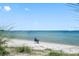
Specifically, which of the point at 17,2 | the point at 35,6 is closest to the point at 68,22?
the point at 35,6

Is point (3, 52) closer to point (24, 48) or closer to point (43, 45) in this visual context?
point (24, 48)

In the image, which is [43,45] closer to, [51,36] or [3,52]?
[51,36]

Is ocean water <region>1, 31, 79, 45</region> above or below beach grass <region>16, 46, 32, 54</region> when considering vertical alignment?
above

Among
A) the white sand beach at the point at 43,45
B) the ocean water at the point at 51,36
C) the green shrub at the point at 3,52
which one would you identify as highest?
the ocean water at the point at 51,36

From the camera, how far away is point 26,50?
Result: 2066mm

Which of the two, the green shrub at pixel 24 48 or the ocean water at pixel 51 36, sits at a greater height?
the ocean water at pixel 51 36

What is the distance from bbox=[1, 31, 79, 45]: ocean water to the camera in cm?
206

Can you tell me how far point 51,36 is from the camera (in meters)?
2.07

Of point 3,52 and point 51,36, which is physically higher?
point 51,36

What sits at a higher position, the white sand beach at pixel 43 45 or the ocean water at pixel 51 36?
the ocean water at pixel 51 36

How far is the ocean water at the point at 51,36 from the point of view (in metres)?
2.06

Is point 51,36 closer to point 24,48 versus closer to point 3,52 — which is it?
point 24,48

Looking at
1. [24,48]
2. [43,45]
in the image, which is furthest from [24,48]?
[43,45]

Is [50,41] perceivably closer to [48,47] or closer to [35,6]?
[48,47]
